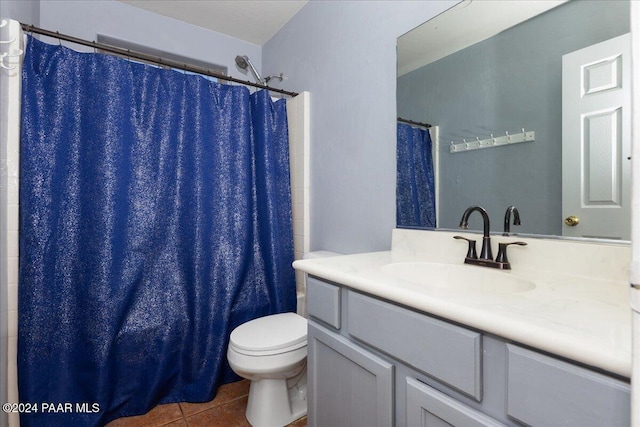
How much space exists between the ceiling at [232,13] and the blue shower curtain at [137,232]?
59cm

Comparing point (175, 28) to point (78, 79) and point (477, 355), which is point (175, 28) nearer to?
point (78, 79)

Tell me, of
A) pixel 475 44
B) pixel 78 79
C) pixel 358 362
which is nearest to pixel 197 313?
pixel 358 362

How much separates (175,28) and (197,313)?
6.31 feet

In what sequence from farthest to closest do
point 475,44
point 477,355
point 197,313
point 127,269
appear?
point 197,313
point 127,269
point 475,44
point 477,355

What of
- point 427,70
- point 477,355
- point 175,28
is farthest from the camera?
point 175,28

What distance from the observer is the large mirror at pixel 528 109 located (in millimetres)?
914

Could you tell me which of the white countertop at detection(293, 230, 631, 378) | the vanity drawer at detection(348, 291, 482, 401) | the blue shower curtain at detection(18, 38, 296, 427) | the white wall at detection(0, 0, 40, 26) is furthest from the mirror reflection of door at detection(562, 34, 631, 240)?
the white wall at detection(0, 0, 40, 26)

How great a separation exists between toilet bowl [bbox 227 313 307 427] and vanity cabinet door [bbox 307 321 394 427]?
0.89ft

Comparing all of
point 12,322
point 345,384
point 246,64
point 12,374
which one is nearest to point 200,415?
point 12,374

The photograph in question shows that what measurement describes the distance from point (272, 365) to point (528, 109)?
4.57 ft

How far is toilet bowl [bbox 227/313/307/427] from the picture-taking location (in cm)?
139

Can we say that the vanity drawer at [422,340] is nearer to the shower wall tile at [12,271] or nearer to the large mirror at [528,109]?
the large mirror at [528,109]

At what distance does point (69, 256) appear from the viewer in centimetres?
149

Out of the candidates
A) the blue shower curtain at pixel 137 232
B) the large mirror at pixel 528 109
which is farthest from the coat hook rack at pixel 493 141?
the blue shower curtain at pixel 137 232
